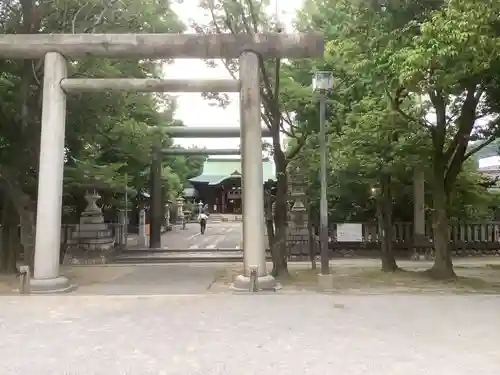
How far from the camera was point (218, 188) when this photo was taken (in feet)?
170

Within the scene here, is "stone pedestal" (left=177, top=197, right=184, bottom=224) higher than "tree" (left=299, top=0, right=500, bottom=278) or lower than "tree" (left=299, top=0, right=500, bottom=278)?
lower

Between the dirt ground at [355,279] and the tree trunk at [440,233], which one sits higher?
the tree trunk at [440,233]

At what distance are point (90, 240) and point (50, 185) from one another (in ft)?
29.9

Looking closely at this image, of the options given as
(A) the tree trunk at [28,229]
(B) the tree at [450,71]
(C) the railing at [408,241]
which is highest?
(B) the tree at [450,71]

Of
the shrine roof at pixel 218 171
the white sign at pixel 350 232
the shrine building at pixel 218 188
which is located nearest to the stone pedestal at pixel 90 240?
the white sign at pixel 350 232

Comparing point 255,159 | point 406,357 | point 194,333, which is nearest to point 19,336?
point 194,333

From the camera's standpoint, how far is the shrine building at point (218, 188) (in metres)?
50.5

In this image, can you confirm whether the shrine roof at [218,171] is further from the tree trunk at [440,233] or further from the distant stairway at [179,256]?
the tree trunk at [440,233]

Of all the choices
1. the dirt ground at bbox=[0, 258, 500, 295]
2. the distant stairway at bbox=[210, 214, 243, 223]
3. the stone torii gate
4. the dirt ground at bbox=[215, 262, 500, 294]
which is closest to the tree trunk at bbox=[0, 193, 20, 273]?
the dirt ground at bbox=[0, 258, 500, 295]

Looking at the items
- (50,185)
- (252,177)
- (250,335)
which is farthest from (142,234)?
(250,335)

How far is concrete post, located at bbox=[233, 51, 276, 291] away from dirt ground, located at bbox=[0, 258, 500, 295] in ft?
3.27

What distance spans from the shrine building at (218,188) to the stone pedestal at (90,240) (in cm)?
3047

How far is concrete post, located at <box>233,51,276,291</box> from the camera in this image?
10055 mm

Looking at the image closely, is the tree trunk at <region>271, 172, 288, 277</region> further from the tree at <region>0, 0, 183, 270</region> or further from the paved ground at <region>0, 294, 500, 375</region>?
the tree at <region>0, 0, 183, 270</region>
